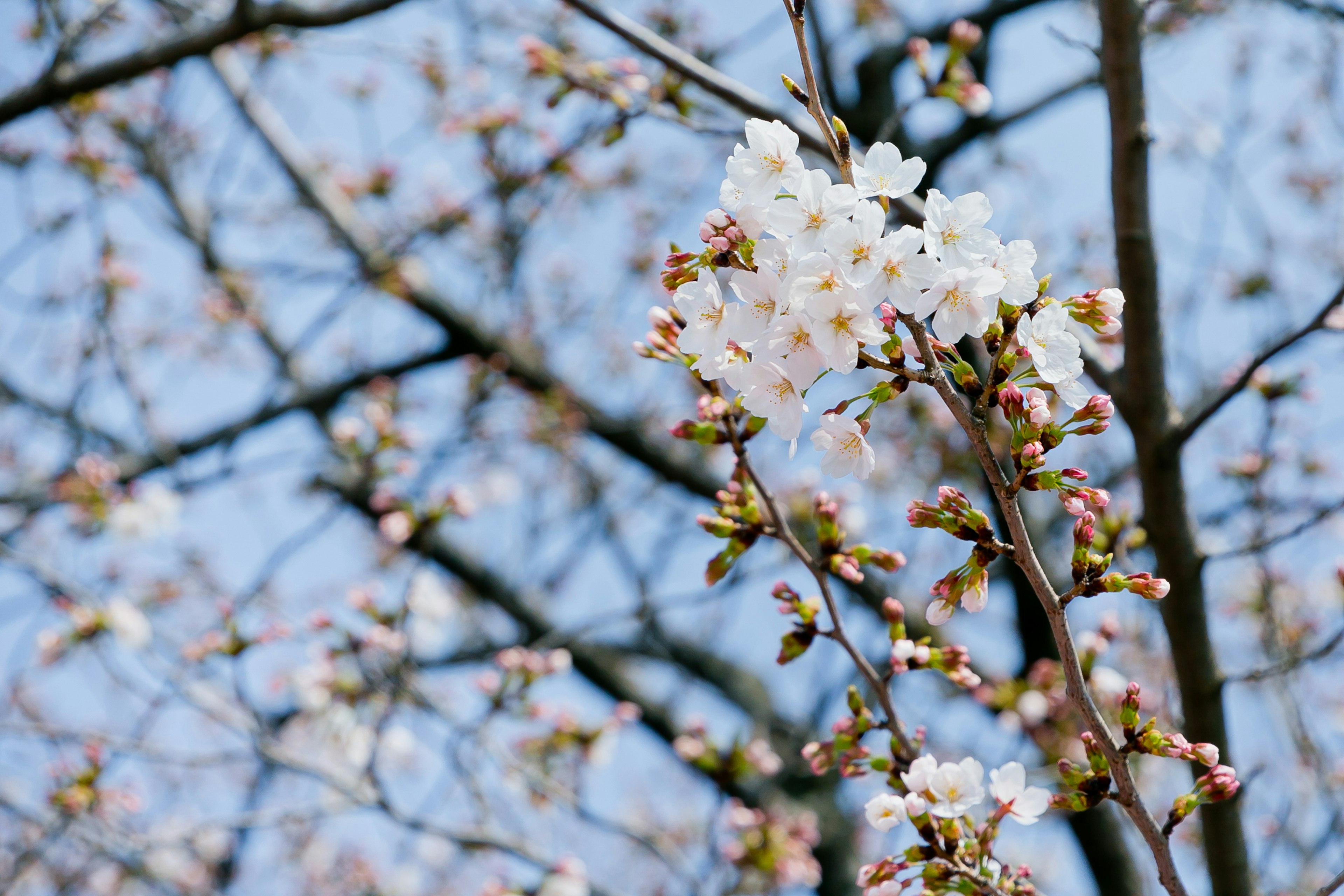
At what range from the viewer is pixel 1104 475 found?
4.66 metres

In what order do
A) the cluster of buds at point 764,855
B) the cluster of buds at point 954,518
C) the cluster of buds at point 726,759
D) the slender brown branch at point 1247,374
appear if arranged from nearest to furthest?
the cluster of buds at point 954,518 < the slender brown branch at point 1247,374 < the cluster of buds at point 726,759 < the cluster of buds at point 764,855

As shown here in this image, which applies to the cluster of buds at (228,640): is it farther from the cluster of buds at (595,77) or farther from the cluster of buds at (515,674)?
the cluster of buds at (595,77)

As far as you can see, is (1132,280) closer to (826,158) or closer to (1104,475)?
(826,158)

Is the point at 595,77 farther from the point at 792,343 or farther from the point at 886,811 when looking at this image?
the point at 886,811

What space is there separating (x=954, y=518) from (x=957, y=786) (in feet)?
1.33

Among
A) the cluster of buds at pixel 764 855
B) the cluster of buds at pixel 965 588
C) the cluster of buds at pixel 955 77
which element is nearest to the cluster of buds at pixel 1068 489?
the cluster of buds at pixel 965 588

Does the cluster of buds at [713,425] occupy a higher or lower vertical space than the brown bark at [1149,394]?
lower

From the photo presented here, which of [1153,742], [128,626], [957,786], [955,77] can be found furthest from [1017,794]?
Result: [128,626]

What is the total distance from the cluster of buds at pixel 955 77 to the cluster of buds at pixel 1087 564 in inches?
61.0

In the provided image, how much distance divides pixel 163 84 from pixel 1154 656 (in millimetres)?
6162

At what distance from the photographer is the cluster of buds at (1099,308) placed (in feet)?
3.74

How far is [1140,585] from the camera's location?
3.73ft

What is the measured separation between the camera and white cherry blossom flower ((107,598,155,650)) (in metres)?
3.41

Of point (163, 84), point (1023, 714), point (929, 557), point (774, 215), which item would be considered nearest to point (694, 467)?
point (929, 557)
